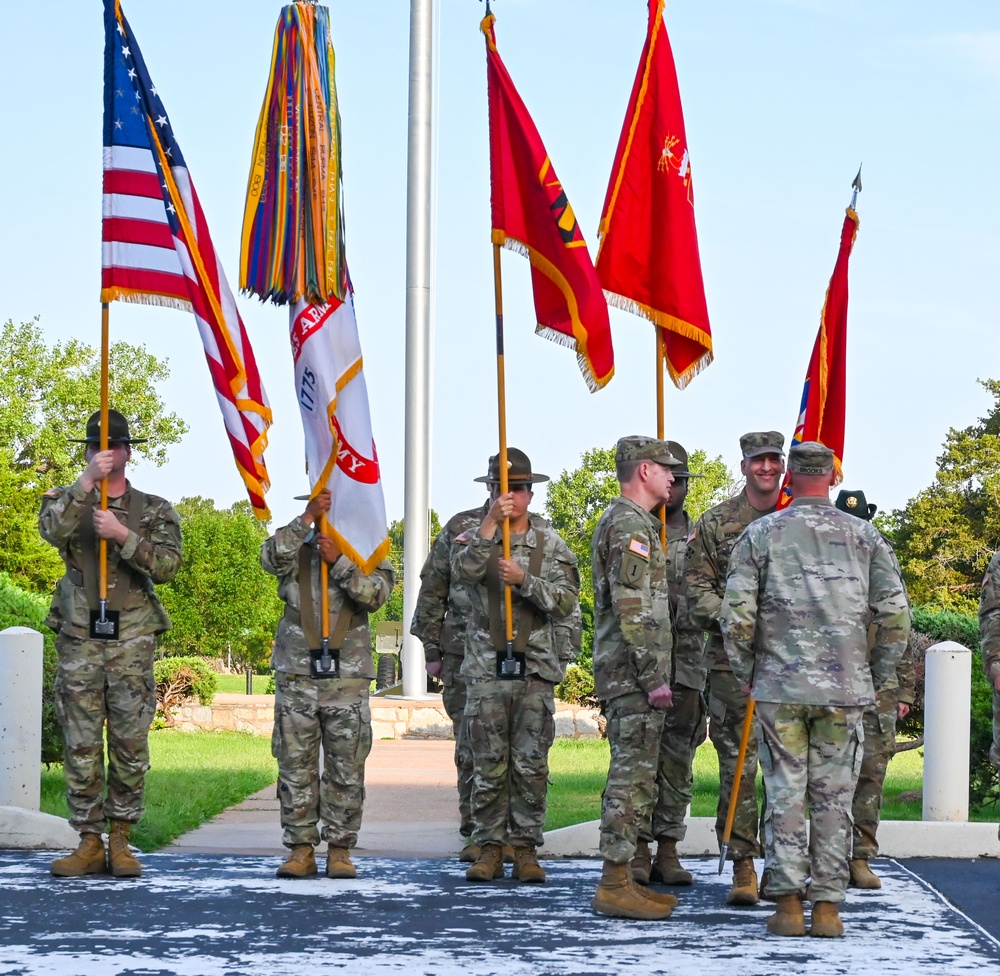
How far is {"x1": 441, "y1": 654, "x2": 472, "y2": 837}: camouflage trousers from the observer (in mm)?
9695


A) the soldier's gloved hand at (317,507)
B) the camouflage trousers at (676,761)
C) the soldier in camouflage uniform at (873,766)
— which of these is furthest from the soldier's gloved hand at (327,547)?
the soldier in camouflage uniform at (873,766)

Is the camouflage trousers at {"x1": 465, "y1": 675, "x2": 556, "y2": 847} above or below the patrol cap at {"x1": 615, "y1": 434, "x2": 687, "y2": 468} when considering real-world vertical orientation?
below

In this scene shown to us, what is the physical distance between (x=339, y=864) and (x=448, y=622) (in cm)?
214

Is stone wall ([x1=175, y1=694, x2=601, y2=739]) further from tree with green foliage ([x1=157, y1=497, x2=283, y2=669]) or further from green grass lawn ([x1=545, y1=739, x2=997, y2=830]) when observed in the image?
tree with green foliage ([x1=157, y1=497, x2=283, y2=669])

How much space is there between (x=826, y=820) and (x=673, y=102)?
14.6 ft

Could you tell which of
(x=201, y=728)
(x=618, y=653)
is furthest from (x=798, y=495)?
Answer: (x=201, y=728)

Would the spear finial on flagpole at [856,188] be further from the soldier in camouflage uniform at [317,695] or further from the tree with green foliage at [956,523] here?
the tree with green foliage at [956,523]

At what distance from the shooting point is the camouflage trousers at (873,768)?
8703mm

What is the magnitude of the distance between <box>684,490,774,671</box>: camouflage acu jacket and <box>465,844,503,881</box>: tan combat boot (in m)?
1.57

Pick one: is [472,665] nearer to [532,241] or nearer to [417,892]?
[417,892]

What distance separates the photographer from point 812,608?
715 cm

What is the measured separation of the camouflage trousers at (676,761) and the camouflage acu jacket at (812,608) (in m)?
1.17

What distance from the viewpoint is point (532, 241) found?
8.77m

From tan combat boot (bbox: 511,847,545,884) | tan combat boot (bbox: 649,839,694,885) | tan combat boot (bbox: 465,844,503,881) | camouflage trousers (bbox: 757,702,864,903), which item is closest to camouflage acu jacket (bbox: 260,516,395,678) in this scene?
tan combat boot (bbox: 465,844,503,881)
